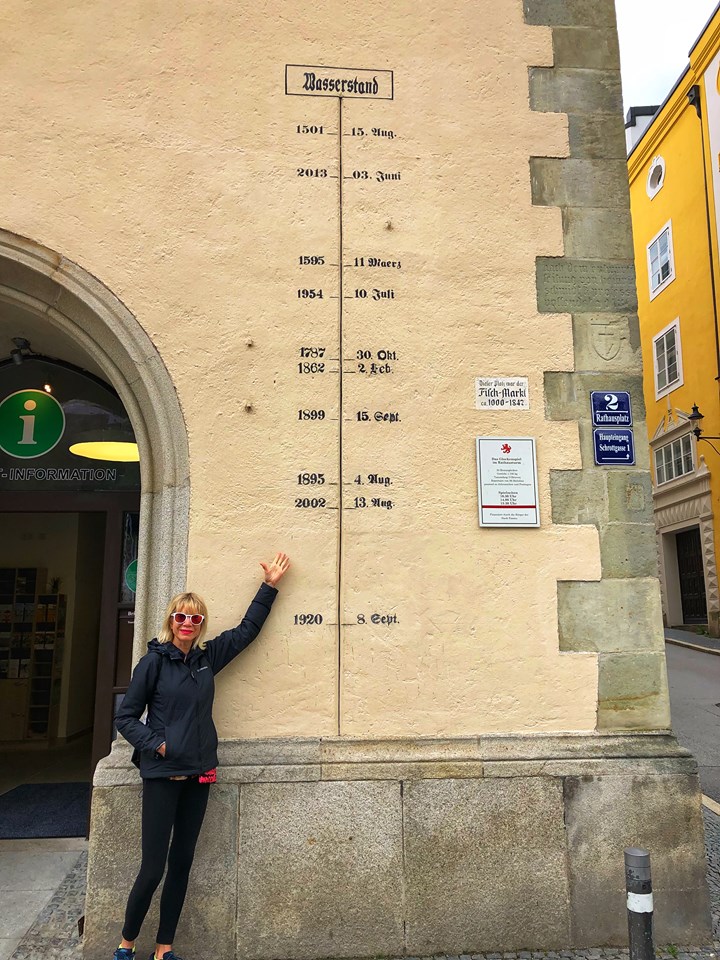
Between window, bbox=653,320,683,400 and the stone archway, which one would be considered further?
window, bbox=653,320,683,400

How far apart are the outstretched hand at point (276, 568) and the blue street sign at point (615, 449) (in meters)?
1.89

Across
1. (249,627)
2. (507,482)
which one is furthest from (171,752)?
(507,482)

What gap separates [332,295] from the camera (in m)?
4.05

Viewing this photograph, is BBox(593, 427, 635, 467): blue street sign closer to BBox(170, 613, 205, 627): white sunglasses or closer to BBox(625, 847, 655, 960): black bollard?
BBox(625, 847, 655, 960): black bollard

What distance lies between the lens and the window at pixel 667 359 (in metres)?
19.8

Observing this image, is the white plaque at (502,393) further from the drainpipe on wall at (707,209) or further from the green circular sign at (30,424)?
the drainpipe on wall at (707,209)

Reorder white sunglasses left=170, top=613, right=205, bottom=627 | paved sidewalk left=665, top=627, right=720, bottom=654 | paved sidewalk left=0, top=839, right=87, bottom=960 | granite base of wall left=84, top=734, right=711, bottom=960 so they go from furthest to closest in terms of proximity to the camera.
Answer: paved sidewalk left=665, top=627, right=720, bottom=654, paved sidewalk left=0, top=839, right=87, bottom=960, granite base of wall left=84, top=734, right=711, bottom=960, white sunglasses left=170, top=613, right=205, bottom=627

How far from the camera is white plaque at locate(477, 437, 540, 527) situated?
12.9ft

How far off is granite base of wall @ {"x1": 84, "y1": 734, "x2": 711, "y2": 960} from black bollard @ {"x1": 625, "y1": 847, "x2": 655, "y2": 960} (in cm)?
101

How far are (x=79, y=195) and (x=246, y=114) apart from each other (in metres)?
1.11

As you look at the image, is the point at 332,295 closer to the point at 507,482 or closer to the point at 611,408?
the point at 507,482

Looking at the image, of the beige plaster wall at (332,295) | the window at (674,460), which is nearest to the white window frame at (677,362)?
the window at (674,460)

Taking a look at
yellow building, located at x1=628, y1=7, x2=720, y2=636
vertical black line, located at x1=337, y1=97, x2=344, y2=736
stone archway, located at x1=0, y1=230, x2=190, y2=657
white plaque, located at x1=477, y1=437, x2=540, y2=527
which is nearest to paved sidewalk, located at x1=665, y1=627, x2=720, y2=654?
yellow building, located at x1=628, y1=7, x2=720, y2=636

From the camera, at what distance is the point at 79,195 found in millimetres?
3975
